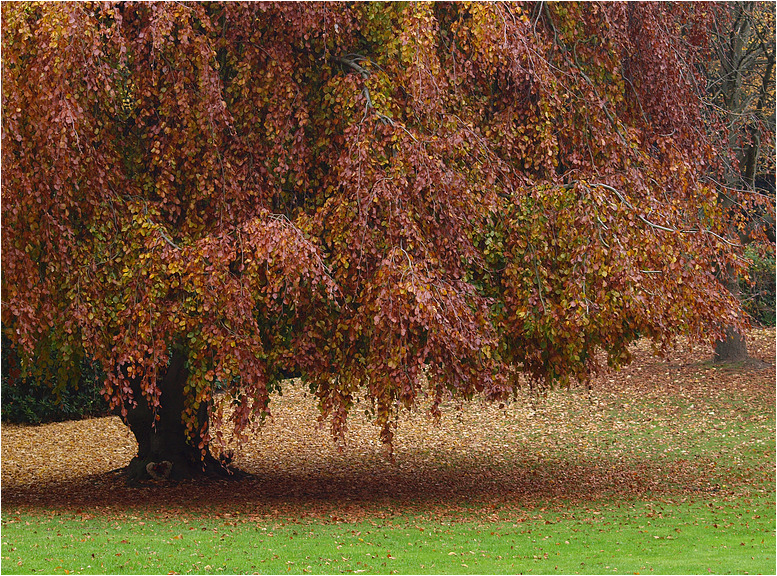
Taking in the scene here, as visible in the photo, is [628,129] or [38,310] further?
[628,129]

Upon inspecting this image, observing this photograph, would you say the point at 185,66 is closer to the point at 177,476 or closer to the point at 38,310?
the point at 38,310

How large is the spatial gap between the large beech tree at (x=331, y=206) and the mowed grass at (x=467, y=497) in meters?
1.10

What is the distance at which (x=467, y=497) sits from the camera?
30.6 feet

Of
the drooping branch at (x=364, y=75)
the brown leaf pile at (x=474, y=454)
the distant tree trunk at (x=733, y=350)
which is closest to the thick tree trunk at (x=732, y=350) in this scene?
the distant tree trunk at (x=733, y=350)

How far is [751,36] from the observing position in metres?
15.7

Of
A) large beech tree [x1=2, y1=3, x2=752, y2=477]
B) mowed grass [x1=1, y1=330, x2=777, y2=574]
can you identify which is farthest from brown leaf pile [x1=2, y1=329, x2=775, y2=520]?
large beech tree [x1=2, y1=3, x2=752, y2=477]

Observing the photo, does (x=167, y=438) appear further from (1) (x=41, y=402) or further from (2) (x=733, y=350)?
(2) (x=733, y=350)

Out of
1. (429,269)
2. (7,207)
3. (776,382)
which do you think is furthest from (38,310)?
(776,382)

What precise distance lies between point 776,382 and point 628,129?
865 centimetres

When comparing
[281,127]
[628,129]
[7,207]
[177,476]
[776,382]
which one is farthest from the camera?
[776,382]

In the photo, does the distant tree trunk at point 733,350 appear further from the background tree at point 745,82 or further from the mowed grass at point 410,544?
the mowed grass at point 410,544

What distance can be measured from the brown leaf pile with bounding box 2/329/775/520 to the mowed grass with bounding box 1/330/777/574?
51mm

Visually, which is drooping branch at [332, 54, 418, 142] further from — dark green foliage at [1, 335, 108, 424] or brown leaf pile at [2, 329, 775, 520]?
dark green foliage at [1, 335, 108, 424]

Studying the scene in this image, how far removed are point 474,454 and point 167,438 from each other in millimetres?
4940
